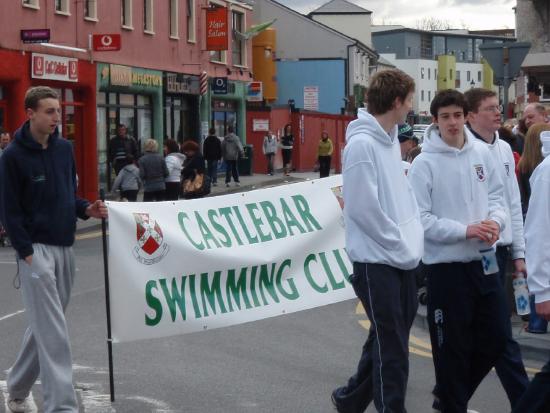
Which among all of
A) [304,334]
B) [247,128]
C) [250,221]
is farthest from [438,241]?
[247,128]

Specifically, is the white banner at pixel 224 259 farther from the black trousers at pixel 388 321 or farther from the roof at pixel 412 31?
the roof at pixel 412 31

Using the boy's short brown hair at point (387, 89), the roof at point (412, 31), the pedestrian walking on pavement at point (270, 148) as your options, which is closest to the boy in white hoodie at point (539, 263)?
the boy's short brown hair at point (387, 89)

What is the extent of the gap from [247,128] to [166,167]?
26095 mm

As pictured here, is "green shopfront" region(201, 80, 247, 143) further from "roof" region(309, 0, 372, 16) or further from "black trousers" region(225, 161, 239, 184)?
"roof" region(309, 0, 372, 16)

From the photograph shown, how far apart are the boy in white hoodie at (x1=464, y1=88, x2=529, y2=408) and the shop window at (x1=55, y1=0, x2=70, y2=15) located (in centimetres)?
2446

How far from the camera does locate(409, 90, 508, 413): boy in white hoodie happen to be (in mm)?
6582

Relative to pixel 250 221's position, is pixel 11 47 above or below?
above

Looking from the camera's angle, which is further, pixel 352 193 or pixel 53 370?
pixel 53 370

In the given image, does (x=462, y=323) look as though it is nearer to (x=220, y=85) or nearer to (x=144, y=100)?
(x=144, y=100)

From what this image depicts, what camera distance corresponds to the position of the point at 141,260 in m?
7.61

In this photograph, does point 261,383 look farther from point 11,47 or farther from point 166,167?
point 11,47

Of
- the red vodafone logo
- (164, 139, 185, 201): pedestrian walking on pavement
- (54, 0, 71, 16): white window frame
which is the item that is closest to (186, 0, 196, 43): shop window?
(54, 0, 71, 16): white window frame

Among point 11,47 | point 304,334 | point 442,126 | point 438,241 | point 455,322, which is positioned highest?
point 11,47

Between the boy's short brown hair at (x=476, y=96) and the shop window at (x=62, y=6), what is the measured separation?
80.1ft
